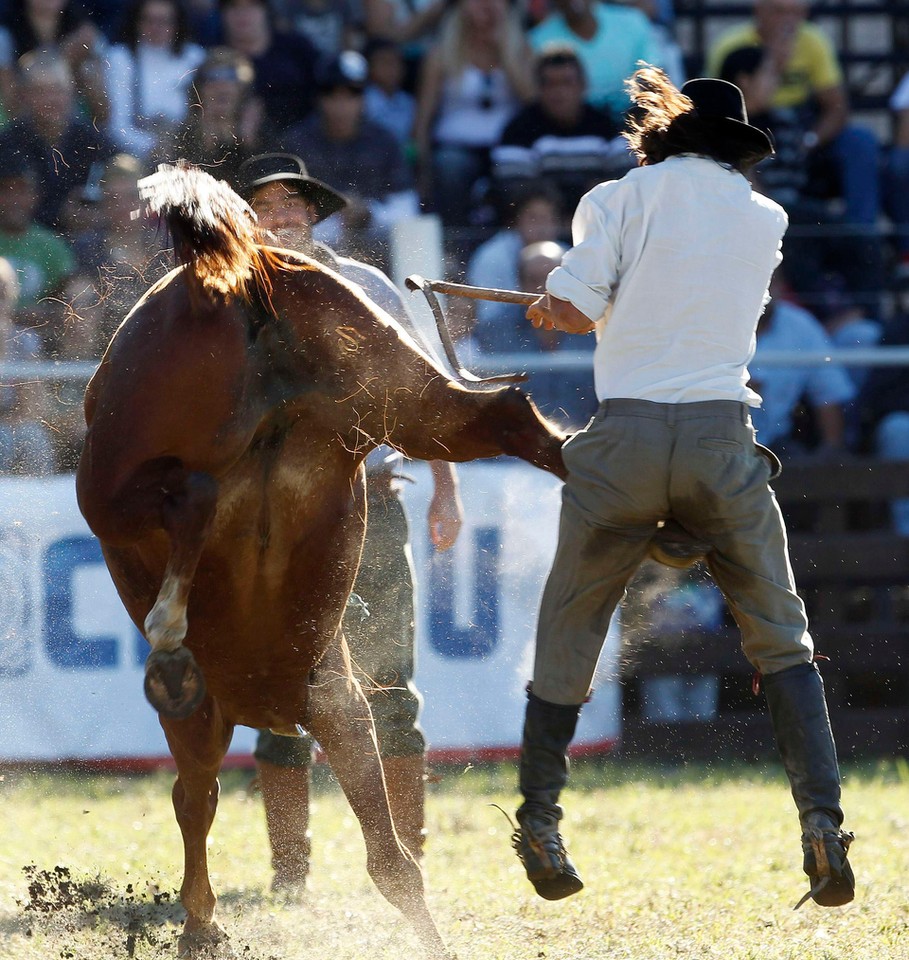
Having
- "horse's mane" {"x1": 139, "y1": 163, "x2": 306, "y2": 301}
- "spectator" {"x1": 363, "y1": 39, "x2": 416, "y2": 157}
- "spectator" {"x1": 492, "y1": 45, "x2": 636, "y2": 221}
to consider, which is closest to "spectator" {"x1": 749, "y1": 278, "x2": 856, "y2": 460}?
"spectator" {"x1": 492, "y1": 45, "x2": 636, "y2": 221}

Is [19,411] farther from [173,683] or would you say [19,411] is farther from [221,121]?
[173,683]

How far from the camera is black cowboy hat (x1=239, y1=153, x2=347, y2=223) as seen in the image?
15.3 feet

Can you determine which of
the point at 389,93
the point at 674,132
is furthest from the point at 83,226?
the point at 389,93

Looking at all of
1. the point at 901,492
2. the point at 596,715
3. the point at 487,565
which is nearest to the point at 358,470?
the point at 487,565

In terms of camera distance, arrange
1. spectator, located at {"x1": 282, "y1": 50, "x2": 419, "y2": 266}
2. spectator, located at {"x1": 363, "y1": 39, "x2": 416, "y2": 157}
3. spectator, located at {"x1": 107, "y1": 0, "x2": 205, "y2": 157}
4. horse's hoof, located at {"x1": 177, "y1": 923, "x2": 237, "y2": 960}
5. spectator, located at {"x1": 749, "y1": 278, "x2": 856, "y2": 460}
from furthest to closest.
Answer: spectator, located at {"x1": 363, "y1": 39, "x2": 416, "y2": 157} → spectator, located at {"x1": 282, "y1": 50, "x2": 419, "y2": 266} → spectator, located at {"x1": 749, "y1": 278, "x2": 856, "y2": 460} → spectator, located at {"x1": 107, "y1": 0, "x2": 205, "y2": 157} → horse's hoof, located at {"x1": 177, "y1": 923, "x2": 237, "y2": 960}

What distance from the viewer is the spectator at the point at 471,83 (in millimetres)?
8797

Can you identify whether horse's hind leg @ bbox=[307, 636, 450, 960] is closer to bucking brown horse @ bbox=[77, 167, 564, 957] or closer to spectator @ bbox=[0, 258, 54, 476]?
bucking brown horse @ bbox=[77, 167, 564, 957]

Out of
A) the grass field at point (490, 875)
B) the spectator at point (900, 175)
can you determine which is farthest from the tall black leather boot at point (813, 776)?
the spectator at point (900, 175)

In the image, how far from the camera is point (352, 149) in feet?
26.7

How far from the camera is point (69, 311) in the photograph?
4.75 meters

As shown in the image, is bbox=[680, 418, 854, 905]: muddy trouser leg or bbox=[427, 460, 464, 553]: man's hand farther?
bbox=[427, 460, 464, 553]: man's hand

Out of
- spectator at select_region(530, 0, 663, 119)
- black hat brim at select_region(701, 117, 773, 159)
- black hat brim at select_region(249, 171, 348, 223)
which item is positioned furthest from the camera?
spectator at select_region(530, 0, 663, 119)

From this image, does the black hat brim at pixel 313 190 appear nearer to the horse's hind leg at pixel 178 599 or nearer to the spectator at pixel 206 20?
the horse's hind leg at pixel 178 599

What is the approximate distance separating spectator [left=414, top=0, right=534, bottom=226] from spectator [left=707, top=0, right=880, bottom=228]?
1.41m
